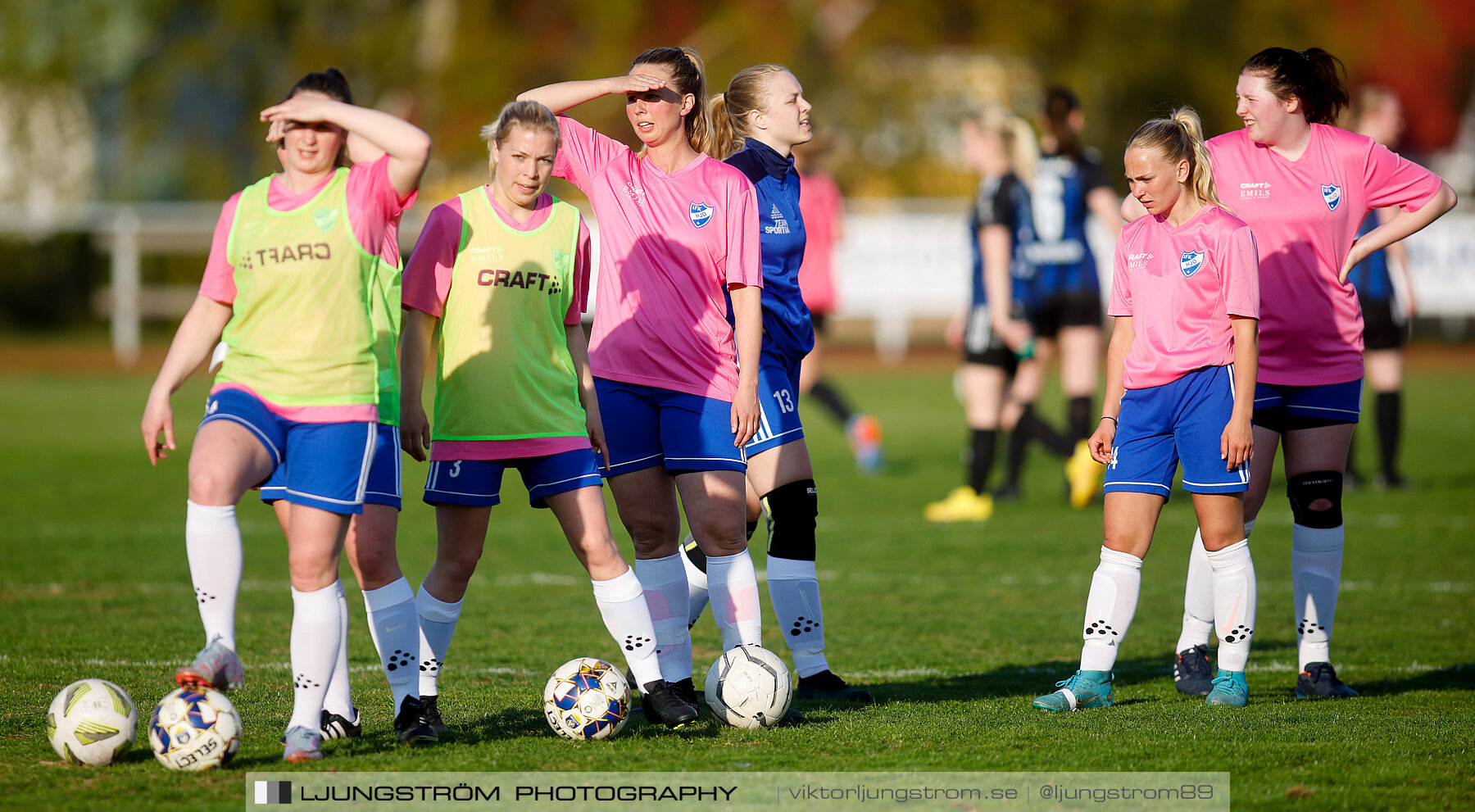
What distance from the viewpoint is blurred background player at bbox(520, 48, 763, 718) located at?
4703mm

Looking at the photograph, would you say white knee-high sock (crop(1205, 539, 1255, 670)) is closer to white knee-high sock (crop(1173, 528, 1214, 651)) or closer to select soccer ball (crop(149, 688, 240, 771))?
white knee-high sock (crop(1173, 528, 1214, 651))

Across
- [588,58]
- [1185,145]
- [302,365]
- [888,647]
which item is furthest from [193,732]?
[588,58]

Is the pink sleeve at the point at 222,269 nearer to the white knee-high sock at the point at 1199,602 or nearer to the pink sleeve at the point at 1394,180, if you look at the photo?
the white knee-high sock at the point at 1199,602

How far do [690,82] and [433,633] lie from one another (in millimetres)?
2017

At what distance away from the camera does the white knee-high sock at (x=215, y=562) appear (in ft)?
12.9

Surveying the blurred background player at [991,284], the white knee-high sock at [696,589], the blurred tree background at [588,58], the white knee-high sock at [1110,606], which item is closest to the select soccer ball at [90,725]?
the white knee-high sock at [696,589]

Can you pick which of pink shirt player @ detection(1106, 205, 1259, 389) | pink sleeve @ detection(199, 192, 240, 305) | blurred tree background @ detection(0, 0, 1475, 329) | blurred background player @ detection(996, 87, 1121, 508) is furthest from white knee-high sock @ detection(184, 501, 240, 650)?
blurred tree background @ detection(0, 0, 1475, 329)

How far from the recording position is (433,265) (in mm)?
4414

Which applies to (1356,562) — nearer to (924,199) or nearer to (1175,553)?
(1175,553)

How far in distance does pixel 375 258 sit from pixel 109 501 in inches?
285

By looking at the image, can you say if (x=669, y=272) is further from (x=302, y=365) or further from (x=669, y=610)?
(x=302, y=365)

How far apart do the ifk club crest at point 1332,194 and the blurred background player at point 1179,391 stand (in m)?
0.50

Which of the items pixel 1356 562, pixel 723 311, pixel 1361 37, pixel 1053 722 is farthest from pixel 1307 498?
pixel 1361 37

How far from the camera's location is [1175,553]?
8.58 meters
